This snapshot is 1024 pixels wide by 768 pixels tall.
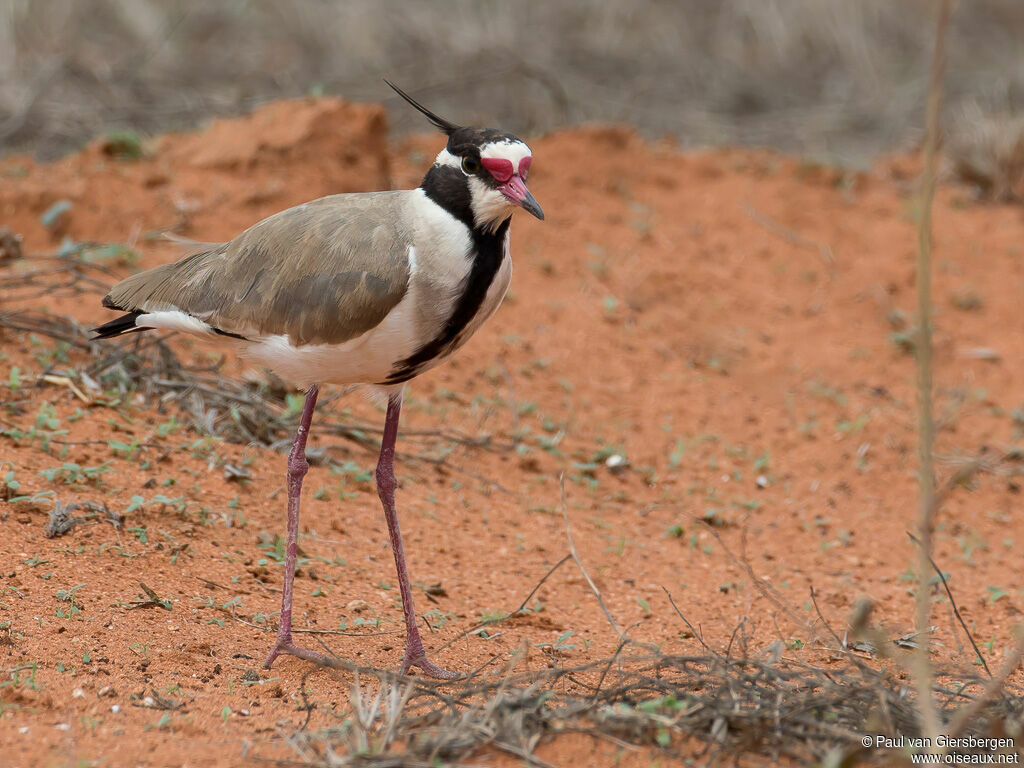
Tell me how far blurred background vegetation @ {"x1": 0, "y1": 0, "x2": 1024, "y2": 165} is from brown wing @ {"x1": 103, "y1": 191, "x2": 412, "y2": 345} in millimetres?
5013

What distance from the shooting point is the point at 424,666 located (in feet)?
12.8

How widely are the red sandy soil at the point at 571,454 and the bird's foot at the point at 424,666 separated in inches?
3.7

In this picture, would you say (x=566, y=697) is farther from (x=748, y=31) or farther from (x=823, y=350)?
(x=748, y=31)

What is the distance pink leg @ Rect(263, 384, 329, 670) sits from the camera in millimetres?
3814

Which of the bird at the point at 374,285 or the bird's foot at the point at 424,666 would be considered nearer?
the bird at the point at 374,285

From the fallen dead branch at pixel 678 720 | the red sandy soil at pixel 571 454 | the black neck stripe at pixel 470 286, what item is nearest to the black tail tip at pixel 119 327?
the red sandy soil at pixel 571 454

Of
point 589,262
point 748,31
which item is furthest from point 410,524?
point 748,31

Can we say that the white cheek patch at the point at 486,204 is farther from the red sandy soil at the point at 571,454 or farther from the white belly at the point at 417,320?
the red sandy soil at the point at 571,454

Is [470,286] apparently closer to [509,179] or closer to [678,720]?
[509,179]

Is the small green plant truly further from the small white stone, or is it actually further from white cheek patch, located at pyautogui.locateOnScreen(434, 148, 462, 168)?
the small white stone

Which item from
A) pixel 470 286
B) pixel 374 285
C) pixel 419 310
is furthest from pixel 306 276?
pixel 470 286

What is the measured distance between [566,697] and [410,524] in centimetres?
193

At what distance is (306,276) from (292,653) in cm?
127

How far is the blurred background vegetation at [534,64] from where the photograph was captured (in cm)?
932
